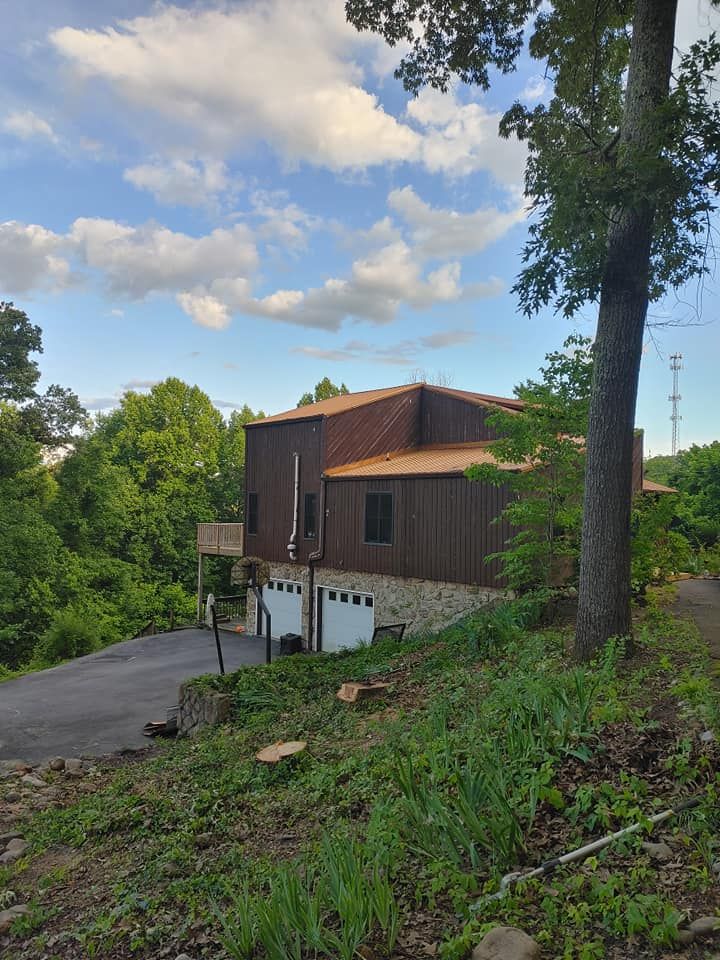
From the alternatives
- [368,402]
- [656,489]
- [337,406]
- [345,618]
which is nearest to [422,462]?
[368,402]

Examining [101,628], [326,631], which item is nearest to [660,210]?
[326,631]

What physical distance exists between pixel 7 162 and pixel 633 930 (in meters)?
20.0

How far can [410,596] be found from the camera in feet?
54.9

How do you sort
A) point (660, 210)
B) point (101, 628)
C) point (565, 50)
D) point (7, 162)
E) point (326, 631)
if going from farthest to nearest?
point (101, 628) < point (326, 631) < point (7, 162) < point (565, 50) < point (660, 210)

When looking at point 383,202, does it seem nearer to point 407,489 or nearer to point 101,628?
point 407,489

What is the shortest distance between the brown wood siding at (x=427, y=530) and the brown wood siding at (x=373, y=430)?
143 centimetres

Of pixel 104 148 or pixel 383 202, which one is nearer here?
pixel 104 148

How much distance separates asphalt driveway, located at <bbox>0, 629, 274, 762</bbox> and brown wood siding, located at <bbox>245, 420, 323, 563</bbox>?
3.51m

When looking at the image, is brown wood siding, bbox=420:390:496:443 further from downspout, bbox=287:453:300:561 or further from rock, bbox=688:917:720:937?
rock, bbox=688:917:720:937

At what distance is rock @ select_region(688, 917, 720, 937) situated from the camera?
2.59 meters

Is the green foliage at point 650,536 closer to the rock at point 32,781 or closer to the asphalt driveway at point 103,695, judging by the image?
the asphalt driveway at point 103,695

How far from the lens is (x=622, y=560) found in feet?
21.6

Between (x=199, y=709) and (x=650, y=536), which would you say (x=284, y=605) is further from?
(x=650, y=536)

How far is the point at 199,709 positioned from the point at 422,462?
10.8 meters
